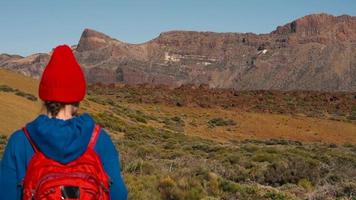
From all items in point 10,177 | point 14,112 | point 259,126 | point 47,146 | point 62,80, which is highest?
point 62,80

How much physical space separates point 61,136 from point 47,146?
0.26ft

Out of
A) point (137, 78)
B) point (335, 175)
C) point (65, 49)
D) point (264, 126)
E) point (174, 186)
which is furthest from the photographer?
point (137, 78)

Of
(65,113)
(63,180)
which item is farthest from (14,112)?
(63,180)

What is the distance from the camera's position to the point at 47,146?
9.44 ft

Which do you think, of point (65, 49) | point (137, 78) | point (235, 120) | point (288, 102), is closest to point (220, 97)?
point (288, 102)

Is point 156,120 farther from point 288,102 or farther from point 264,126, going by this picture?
point 288,102

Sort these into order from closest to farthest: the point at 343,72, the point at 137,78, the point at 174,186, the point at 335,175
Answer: the point at 174,186, the point at 335,175, the point at 343,72, the point at 137,78

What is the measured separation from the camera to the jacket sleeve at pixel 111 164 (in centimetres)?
302

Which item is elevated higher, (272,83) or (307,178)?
(307,178)

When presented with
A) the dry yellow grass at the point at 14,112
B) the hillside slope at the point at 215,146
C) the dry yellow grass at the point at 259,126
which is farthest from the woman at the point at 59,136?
the dry yellow grass at the point at 259,126

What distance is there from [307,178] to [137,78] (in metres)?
171

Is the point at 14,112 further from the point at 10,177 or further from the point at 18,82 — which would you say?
the point at 10,177

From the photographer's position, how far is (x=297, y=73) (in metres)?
171

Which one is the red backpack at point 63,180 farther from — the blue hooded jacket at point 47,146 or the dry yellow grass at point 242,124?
the dry yellow grass at point 242,124
